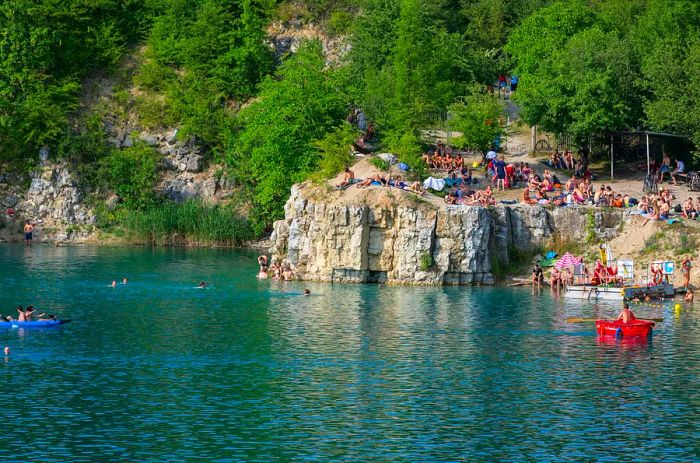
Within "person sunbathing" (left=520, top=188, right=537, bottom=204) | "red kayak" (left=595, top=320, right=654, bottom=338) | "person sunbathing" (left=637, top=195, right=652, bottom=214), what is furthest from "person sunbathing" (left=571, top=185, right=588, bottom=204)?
"red kayak" (left=595, top=320, right=654, bottom=338)

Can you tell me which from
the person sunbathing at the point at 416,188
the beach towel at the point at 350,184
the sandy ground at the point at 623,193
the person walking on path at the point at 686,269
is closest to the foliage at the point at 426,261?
the sandy ground at the point at 623,193

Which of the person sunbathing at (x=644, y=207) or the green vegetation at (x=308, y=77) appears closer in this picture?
the person sunbathing at (x=644, y=207)

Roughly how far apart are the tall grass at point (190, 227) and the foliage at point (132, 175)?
292 cm

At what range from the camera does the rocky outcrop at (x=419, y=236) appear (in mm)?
73312

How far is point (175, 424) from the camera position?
4238cm

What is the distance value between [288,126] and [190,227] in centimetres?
1190

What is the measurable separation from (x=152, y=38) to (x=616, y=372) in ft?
228

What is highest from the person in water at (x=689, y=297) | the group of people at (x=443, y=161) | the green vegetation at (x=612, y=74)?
the green vegetation at (x=612, y=74)

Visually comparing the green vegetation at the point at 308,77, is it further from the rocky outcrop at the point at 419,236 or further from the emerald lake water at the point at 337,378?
the emerald lake water at the point at 337,378

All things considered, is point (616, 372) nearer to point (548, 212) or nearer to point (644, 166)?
point (548, 212)

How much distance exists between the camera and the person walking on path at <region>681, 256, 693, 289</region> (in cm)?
7050

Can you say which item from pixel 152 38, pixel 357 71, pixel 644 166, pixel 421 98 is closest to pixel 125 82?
pixel 152 38

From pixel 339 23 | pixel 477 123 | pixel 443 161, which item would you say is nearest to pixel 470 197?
pixel 443 161

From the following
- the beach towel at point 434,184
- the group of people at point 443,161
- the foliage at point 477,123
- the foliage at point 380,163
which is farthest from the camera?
the foliage at point 477,123
